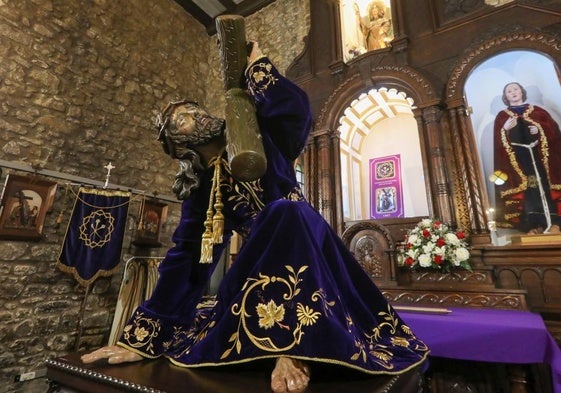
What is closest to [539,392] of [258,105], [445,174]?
[445,174]

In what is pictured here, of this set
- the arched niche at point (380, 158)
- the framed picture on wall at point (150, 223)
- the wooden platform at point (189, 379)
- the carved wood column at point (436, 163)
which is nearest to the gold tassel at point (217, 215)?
the wooden platform at point (189, 379)

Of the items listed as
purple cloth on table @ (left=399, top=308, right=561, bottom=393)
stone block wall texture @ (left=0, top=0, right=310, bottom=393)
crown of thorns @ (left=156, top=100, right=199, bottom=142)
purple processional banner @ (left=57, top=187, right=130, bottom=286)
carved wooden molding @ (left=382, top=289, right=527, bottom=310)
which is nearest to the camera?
crown of thorns @ (left=156, top=100, right=199, bottom=142)

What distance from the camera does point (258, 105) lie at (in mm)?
743

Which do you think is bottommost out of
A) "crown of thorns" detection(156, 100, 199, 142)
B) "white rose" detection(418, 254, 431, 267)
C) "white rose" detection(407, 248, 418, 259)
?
"white rose" detection(418, 254, 431, 267)

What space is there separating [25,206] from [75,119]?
1.11m

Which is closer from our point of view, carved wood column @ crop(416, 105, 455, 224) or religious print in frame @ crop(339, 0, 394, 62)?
carved wood column @ crop(416, 105, 455, 224)

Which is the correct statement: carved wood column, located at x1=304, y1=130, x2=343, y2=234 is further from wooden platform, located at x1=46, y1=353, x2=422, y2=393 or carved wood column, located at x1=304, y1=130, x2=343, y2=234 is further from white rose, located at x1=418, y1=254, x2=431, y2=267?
wooden platform, located at x1=46, y1=353, x2=422, y2=393

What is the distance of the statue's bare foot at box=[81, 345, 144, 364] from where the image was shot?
65 cm

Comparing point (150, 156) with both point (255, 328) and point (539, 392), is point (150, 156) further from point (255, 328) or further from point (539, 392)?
point (539, 392)

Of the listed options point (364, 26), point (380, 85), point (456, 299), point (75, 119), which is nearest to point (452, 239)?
point (456, 299)

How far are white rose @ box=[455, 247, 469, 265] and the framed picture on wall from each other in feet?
10.3

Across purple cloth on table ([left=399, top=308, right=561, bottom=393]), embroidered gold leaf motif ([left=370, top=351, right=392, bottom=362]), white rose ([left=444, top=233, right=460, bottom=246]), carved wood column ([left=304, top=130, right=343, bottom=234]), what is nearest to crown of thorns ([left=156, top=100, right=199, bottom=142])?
embroidered gold leaf motif ([left=370, top=351, right=392, bottom=362])

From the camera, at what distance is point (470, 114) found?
2.77 m

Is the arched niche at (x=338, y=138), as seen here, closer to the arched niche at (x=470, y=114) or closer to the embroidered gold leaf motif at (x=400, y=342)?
the arched niche at (x=470, y=114)
